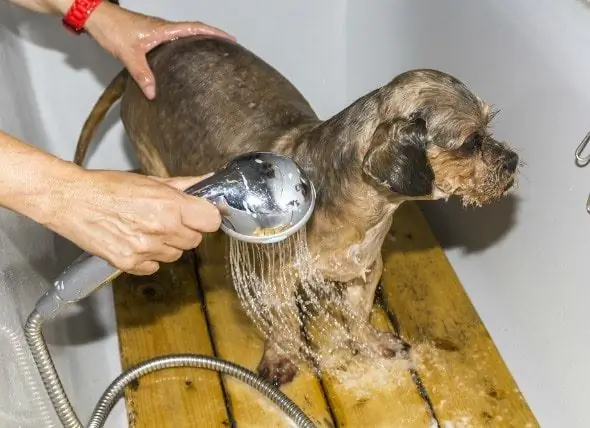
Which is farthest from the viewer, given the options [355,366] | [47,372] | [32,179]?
[355,366]

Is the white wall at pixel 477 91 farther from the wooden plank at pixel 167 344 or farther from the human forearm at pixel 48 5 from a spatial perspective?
the human forearm at pixel 48 5

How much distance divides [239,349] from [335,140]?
63cm

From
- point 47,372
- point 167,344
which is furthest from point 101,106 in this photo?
point 47,372

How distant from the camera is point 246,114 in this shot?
1788 millimetres

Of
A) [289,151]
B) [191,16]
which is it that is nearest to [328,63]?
[191,16]

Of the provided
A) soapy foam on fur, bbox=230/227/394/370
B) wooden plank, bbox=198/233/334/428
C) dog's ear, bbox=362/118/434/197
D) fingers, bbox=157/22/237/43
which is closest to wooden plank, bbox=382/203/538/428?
soapy foam on fur, bbox=230/227/394/370

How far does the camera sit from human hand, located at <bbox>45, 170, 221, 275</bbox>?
3.58 ft

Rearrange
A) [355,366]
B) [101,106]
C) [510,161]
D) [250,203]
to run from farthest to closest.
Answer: [101,106]
[355,366]
[510,161]
[250,203]

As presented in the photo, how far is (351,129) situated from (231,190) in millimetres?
436

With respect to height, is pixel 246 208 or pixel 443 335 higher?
pixel 246 208

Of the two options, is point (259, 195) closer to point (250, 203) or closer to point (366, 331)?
point (250, 203)

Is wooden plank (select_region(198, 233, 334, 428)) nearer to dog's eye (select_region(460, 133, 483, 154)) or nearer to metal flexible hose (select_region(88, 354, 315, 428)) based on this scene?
metal flexible hose (select_region(88, 354, 315, 428))

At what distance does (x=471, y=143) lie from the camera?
4.82 ft

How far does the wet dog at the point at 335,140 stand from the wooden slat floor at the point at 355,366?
9 centimetres
